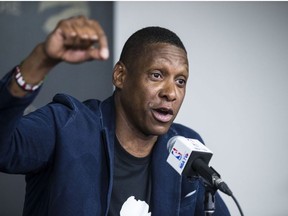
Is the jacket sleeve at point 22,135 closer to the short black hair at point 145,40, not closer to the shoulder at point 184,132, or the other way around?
the short black hair at point 145,40

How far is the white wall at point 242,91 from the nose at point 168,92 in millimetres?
876

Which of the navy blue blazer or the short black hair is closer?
the navy blue blazer

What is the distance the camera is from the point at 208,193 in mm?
1355

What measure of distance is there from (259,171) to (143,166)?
1.15 metres

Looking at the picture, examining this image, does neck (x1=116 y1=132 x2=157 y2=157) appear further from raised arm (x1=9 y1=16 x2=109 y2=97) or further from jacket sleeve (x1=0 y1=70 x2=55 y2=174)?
raised arm (x1=9 y1=16 x2=109 y2=97)

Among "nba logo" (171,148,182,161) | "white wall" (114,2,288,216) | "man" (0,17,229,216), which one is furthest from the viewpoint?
"white wall" (114,2,288,216)

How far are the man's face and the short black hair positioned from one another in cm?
3

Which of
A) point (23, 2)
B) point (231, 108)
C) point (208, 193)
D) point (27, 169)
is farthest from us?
point (231, 108)

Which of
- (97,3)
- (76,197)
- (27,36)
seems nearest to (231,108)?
(97,3)

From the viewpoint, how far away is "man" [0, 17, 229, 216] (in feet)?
5.13

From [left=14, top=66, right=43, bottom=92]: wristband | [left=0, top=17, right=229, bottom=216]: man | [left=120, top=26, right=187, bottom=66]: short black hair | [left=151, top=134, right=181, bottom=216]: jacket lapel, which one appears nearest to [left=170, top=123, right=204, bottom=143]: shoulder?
[left=0, top=17, right=229, bottom=216]: man

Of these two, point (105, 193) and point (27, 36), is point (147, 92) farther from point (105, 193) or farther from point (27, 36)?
point (27, 36)

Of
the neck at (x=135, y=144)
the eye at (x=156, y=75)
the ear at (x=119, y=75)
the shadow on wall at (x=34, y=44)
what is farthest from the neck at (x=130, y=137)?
the shadow on wall at (x=34, y=44)

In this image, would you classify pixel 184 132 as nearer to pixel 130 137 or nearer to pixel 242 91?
pixel 130 137
